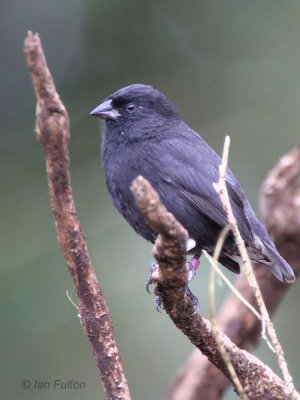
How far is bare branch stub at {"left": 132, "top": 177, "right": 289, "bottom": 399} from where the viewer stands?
2.97 meters

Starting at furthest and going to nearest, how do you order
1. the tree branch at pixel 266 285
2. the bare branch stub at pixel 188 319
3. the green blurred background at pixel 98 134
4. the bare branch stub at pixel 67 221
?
the green blurred background at pixel 98 134 → the tree branch at pixel 266 285 → the bare branch stub at pixel 188 319 → the bare branch stub at pixel 67 221

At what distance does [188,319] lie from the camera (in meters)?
3.49

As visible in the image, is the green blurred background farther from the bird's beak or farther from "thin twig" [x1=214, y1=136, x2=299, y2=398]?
"thin twig" [x1=214, y1=136, x2=299, y2=398]

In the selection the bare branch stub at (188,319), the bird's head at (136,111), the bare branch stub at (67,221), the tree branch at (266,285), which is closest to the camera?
the bare branch stub at (67,221)

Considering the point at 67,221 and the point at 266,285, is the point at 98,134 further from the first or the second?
the point at 67,221

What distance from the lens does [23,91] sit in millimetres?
7043

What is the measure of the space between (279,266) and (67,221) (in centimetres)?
179

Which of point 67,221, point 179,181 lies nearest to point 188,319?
point 67,221

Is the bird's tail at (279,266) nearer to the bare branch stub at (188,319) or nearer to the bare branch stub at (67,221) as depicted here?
the bare branch stub at (188,319)

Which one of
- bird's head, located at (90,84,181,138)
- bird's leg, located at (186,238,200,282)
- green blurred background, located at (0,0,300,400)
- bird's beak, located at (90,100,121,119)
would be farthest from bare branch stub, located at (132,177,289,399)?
green blurred background, located at (0,0,300,400)

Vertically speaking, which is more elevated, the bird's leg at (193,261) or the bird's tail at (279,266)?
the bird's leg at (193,261)

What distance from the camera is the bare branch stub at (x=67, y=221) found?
2707 mm

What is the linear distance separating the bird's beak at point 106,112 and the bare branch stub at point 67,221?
179 cm

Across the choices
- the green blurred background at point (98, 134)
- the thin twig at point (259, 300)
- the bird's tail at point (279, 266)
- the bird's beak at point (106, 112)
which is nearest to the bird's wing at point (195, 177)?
the bird's tail at point (279, 266)
